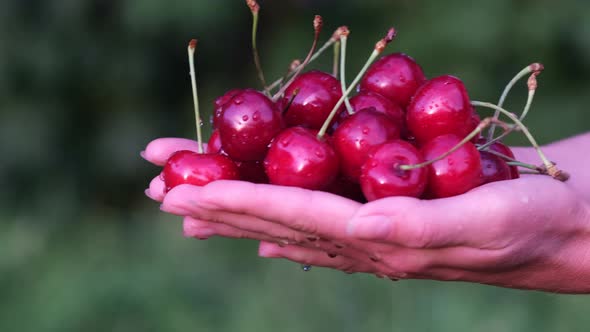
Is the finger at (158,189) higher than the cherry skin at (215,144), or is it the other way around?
the cherry skin at (215,144)

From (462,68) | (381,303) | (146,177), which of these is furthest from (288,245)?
(146,177)

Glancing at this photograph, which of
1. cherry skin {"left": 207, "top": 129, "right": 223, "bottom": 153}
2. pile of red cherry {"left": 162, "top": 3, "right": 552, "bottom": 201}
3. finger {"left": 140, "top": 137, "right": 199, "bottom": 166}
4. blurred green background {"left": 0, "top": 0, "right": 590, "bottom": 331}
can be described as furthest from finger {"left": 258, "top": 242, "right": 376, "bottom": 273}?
blurred green background {"left": 0, "top": 0, "right": 590, "bottom": 331}

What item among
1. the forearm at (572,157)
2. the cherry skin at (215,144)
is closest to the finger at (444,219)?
the cherry skin at (215,144)

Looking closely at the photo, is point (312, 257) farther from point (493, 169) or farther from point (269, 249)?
point (493, 169)

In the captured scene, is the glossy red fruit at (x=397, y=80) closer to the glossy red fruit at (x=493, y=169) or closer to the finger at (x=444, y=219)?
the glossy red fruit at (x=493, y=169)

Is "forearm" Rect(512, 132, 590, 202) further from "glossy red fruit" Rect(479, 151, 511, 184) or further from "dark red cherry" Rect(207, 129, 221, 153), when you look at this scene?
"dark red cherry" Rect(207, 129, 221, 153)

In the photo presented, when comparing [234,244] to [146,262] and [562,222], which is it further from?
[562,222]
